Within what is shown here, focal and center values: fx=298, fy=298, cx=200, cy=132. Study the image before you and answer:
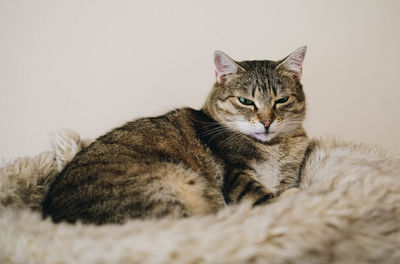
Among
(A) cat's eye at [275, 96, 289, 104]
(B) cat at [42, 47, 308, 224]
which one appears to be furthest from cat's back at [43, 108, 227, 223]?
(A) cat's eye at [275, 96, 289, 104]

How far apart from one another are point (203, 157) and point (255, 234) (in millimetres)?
482

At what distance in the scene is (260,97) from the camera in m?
1.04

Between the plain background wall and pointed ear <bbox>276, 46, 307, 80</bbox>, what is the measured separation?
0.39 m

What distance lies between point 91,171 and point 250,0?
1088 mm

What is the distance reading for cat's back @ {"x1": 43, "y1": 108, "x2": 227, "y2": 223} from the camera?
2.40 ft

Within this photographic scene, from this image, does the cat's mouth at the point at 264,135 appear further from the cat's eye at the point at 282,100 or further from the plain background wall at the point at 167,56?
the plain background wall at the point at 167,56

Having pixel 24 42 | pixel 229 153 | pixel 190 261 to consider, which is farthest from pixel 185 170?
pixel 24 42

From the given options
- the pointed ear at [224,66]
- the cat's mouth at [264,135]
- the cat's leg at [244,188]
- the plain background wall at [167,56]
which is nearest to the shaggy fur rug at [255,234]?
the cat's leg at [244,188]

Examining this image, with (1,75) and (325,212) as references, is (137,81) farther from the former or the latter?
(325,212)

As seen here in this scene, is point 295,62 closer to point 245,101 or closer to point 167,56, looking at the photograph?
point 245,101

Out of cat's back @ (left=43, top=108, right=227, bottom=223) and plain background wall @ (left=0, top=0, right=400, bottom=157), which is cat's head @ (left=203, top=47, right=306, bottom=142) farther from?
plain background wall @ (left=0, top=0, right=400, bottom=157)

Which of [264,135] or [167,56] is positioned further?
[167,56]

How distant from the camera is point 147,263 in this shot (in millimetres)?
541

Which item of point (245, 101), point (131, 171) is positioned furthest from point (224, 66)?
point (131, 171)
